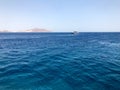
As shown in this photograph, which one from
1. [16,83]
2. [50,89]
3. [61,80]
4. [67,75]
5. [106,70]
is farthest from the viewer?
[106,70]

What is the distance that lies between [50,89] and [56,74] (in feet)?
10.7

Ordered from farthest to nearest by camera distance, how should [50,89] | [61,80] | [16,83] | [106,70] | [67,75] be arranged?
Answer: 1. [106,70]
2. [67,75]
3. [61,80]
4. [16,83]
5. [50,89]

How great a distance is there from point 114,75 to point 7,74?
1139cm

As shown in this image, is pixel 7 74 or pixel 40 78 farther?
pixel 7 74

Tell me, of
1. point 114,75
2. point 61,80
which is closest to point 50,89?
point 61,80

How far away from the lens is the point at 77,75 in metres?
12.3

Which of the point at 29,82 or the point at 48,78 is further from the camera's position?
the point at 48,78

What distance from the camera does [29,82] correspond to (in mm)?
10523

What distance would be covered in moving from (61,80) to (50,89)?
1.92m

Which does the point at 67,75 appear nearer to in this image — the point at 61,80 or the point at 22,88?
the point at 61,80

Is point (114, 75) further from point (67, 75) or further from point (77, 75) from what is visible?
point (67, 75)

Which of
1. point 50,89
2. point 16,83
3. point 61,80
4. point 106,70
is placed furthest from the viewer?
point 106,70

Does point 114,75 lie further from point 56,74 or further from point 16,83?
point 16,83

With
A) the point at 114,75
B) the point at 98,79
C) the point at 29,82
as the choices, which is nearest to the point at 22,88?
the point at 29,82
